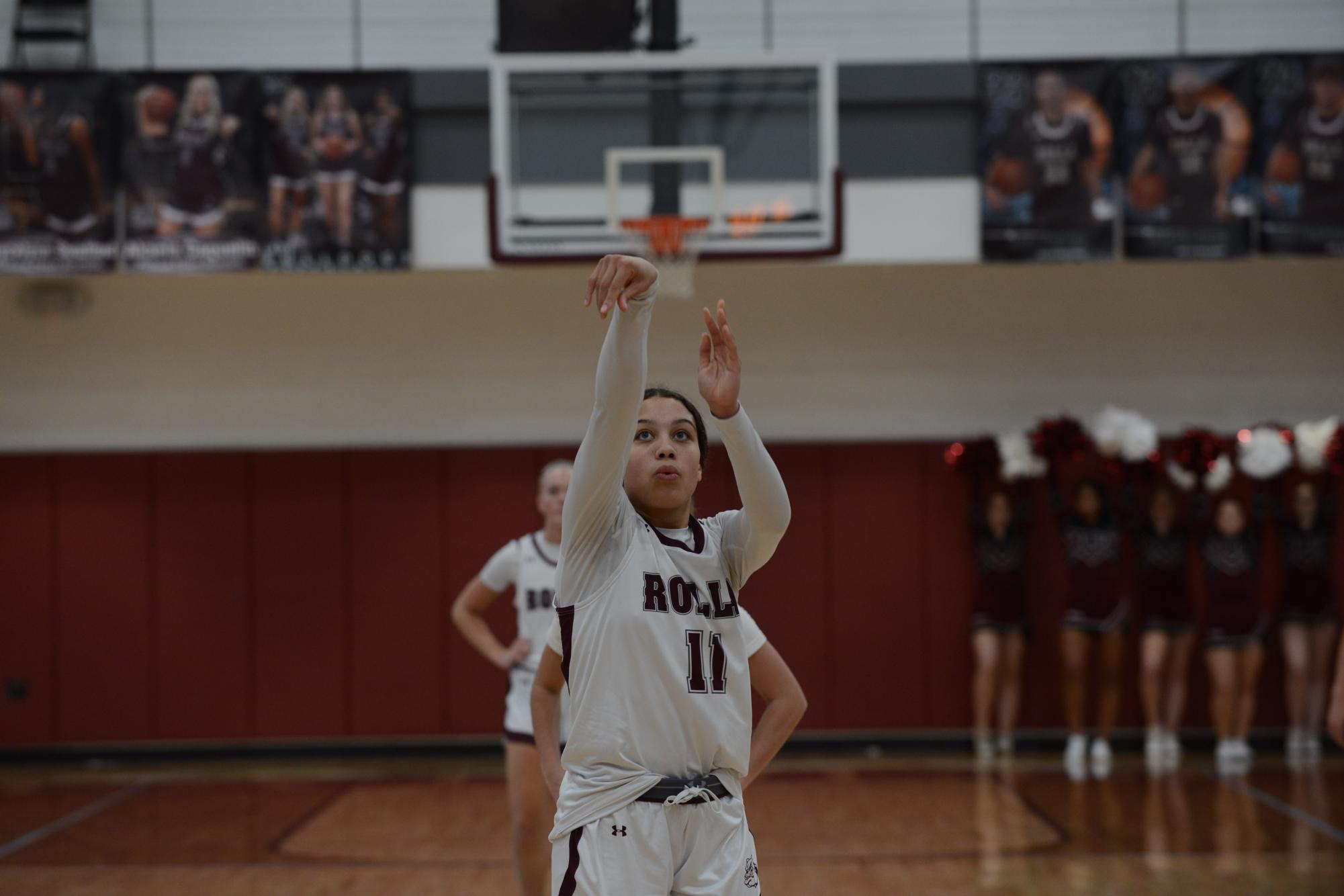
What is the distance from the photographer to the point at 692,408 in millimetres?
2914

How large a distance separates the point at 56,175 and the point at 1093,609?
841 cm

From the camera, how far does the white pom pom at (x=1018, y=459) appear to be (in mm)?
10180

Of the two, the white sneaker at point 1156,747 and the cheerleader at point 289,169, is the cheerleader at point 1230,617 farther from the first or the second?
the cheerleader at point 289,169

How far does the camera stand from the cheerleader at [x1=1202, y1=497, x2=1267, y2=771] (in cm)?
989

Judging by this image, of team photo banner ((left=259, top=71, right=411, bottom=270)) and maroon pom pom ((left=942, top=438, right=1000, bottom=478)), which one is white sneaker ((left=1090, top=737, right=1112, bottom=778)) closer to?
maroon pom pom ((left=942, top=438, right=1000, bottom=478))

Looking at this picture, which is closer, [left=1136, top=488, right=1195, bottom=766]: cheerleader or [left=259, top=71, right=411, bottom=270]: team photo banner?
[left=259, top=71, right=411, bottom=270]: team photo banner

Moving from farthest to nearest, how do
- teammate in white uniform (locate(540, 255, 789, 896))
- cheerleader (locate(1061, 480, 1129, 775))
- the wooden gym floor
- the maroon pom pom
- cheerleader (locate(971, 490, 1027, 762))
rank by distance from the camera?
the maroon pom pom, cheerleader (locate(971, 490, 1027, 762)), cheerleader (locate(1061, 480, 1129, 775)), the wooden gym floor, teammate in white uniform (locate(540, 255, 789, 896))

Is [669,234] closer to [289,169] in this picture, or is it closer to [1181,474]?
[289,169]

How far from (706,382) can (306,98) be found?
7853mm

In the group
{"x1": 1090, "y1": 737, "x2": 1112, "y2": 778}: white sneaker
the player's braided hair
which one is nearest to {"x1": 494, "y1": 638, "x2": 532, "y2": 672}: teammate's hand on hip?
the player's braided hair

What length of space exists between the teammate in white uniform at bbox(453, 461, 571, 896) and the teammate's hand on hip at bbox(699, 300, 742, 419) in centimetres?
246

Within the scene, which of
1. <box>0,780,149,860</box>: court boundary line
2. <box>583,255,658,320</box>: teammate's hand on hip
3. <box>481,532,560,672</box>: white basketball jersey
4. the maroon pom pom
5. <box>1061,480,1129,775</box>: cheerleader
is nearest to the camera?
<box>583,255,658,320</box>: teammate's hand on hip

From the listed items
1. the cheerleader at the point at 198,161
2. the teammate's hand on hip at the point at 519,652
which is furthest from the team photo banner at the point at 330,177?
the teammate's hand on hip at the point at 519,652

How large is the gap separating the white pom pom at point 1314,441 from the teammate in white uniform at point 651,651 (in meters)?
8.58
